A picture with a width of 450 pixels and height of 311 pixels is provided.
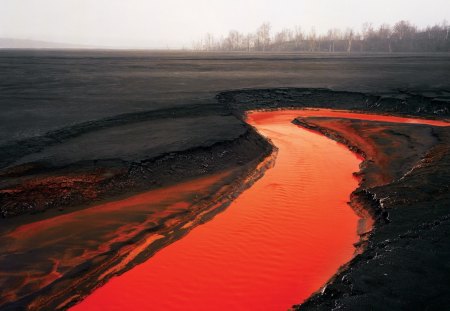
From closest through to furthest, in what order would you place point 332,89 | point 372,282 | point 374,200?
point 372,282 < point 374,200 < point 332,89

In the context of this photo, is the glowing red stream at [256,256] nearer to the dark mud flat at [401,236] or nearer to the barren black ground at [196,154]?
the dark mud flat at [401,236]

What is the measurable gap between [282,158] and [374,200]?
3.94 m

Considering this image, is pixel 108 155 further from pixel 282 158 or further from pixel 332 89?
pixel 332 89

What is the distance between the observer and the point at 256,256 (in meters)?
5.53

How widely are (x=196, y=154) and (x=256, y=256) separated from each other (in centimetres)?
433

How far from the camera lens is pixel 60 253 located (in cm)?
536

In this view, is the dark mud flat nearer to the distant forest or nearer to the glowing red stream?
the glowing red stream

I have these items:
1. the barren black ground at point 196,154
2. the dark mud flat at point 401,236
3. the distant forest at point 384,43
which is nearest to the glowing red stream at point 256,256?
the dark mud flat at point 401,236

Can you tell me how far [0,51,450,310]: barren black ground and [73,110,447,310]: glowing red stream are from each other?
617mm

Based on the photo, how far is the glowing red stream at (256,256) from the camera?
4.56 metres

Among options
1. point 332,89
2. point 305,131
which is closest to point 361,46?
point 332,89

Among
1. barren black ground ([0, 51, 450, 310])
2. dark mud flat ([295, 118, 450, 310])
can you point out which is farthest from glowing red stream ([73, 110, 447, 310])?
barren black ground ([0, 51, 450, 310])

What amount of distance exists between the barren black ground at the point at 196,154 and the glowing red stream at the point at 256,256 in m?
0.62

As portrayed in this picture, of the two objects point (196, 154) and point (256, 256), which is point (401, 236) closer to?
point (256, 256)
